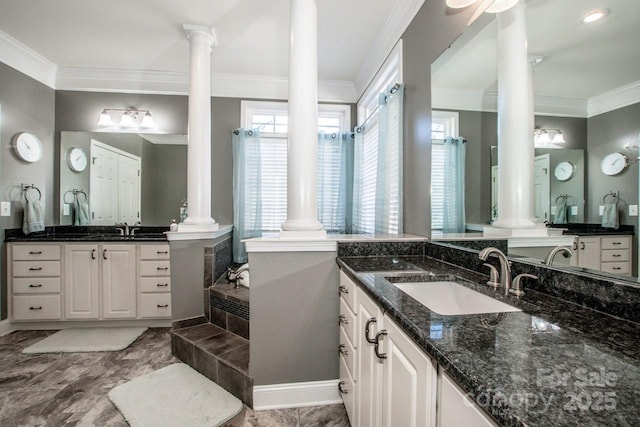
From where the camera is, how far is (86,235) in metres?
3.16

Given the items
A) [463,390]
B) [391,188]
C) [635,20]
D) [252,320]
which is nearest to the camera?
[463,390]

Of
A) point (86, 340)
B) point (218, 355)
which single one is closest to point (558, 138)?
point (218, 355)

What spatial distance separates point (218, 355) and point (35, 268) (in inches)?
91.3

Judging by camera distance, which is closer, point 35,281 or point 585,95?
point 585,95

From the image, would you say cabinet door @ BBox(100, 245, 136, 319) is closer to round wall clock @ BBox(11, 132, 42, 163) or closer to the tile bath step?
the tile bath step

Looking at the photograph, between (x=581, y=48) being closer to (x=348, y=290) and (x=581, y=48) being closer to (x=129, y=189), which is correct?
(x=348, y=290)

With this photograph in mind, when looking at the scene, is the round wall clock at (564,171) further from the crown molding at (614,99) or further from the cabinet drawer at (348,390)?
the cabinet drawer at (348,390)

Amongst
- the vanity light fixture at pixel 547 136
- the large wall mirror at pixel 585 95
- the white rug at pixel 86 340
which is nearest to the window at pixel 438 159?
the large wall mirror at pixel 585 95

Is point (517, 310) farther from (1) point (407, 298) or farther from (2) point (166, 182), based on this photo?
(2) point (166, 182)

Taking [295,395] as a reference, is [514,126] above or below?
above

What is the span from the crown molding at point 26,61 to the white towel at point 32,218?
54.0 inches

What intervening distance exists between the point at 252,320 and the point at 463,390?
1355mm

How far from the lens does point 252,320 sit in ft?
5.52

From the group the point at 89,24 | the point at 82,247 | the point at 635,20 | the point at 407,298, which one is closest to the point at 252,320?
the point at 407,298
